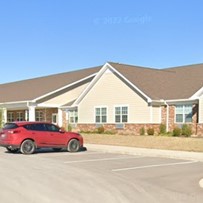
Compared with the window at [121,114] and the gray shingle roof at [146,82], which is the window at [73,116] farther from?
the window at [121,114]

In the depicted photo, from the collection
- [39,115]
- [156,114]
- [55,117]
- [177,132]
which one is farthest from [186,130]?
[39,115]

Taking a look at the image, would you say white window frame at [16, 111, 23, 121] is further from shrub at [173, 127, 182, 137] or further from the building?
shrub at [173, 127, 182, 137]

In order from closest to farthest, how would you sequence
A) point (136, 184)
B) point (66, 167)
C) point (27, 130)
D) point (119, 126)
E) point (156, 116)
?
point (136, 184) → point (66, 167) → point (27, 130) → point (156, 116) → point (119, 126)

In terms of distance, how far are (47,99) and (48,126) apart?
19300 mm

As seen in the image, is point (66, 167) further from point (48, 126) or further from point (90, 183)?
point (48, 126)

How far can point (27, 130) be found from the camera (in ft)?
64.1

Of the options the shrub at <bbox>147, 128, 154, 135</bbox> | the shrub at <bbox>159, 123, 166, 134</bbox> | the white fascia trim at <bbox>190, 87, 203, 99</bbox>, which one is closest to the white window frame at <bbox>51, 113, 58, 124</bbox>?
the shrub at <bbox>147, 128, 154, 135</bbox>

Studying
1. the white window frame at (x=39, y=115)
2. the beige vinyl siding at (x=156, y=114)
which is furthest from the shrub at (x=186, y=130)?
the white window frame at (x=39, y=115)

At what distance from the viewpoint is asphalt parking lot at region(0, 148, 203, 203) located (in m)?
8.70

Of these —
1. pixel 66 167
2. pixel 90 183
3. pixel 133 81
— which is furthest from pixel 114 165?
pixel 133 81

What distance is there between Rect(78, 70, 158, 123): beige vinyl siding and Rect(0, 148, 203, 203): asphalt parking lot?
15928mm

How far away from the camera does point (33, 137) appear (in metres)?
19.6

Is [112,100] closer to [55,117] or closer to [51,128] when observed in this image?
[55,117]

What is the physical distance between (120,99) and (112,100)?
985 mm
